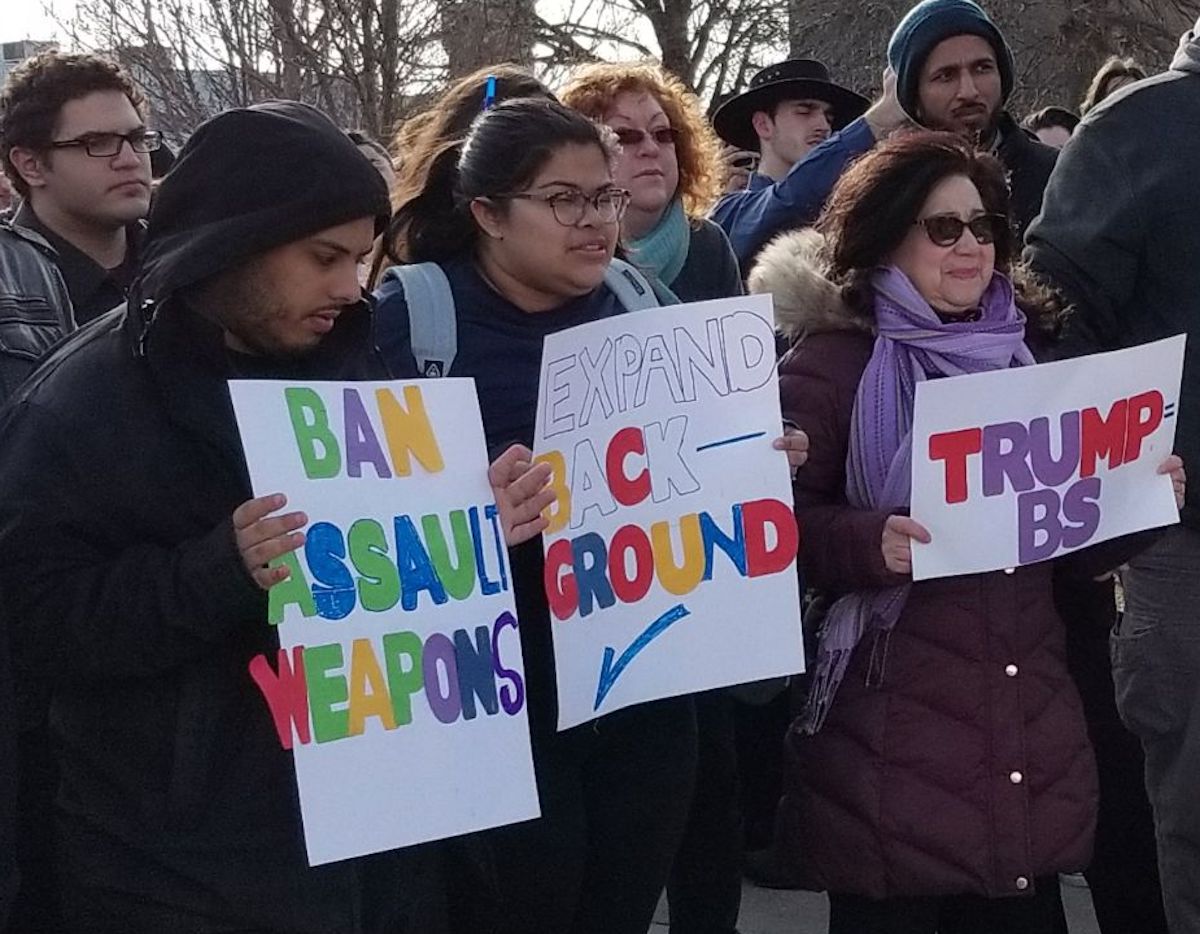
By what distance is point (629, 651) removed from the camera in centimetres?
266

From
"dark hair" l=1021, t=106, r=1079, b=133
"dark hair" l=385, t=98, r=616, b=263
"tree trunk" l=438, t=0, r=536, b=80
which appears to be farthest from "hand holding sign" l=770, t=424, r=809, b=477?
"tree trunk" l=438, t=0, r=536, b=80

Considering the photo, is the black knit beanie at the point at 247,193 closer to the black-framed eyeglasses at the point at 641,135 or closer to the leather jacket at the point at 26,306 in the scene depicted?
the leather jacket at the point at 26,306

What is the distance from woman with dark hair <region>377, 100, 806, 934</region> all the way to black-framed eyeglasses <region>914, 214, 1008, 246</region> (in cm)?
51

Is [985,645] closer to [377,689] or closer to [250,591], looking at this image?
[377,689]

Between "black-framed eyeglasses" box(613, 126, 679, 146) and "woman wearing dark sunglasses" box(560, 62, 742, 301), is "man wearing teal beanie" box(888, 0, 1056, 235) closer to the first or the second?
"woman wearing dark sunglasses" box(560, 62, 742, 301)

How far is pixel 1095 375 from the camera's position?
2.79m

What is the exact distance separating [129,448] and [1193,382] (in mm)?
1808

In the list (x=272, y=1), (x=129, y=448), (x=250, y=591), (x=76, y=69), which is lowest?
(x=250, y=591)

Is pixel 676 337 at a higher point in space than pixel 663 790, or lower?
higher

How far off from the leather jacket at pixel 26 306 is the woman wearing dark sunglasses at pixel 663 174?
1078 millimetres

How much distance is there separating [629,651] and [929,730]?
502mm

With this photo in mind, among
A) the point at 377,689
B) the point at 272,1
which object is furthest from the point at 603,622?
the point at 272,1

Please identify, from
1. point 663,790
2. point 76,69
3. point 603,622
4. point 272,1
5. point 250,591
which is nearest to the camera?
point 250,591

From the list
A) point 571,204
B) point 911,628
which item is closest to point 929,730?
point 911,628
